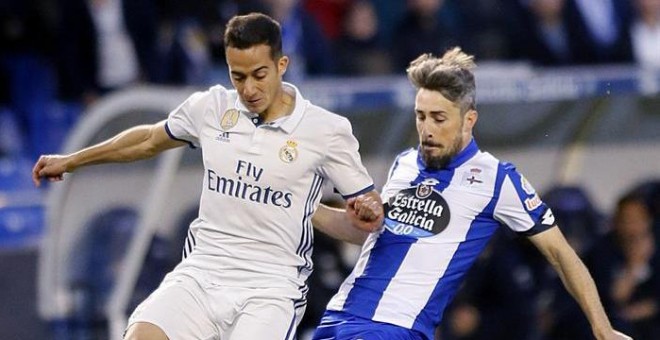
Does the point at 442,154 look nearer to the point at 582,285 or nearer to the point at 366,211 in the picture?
the point at 366,211

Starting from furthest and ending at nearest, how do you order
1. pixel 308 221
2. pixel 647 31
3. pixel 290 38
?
pixel 647 31 < pixel 290 38 < pixel 308 221

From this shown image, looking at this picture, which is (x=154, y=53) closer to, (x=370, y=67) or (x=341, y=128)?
(x=370, y=67)

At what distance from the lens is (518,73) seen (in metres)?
11.7

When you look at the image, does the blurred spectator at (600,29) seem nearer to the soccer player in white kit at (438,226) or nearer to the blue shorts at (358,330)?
the soccer player in white kit at (438,226)

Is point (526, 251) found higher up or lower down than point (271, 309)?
lower down

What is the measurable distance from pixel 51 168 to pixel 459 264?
5.77 feet

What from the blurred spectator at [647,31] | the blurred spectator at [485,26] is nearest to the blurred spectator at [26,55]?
the blurred spectator at [485,26]

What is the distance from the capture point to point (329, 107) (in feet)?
36.7

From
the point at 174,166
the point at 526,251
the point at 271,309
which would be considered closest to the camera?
the point at 271,309

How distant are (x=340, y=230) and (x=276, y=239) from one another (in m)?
0.72

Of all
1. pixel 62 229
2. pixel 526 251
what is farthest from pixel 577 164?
pixel 62 229

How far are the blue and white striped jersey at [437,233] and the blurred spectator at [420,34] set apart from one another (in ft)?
15.7

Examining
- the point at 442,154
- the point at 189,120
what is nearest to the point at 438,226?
the point at 442,154

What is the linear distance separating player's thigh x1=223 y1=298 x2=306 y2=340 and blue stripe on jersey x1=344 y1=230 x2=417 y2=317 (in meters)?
0.43
